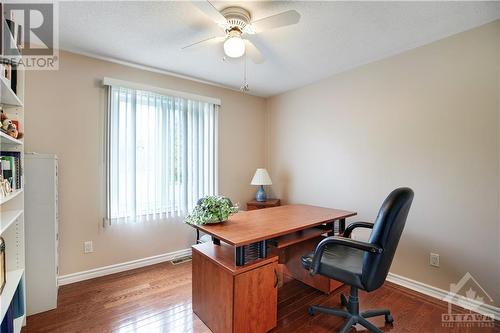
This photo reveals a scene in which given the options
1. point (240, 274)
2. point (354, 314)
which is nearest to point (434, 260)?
point (354, 314)

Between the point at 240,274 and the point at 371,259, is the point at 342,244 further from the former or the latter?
the point at 240,274

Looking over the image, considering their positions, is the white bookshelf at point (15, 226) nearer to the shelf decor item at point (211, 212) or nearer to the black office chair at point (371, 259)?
the shelf decor item at point (211, 212)

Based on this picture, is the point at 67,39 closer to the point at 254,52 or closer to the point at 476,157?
the point at 254,52

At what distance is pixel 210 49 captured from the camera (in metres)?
2.44

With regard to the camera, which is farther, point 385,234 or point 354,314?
point 354,314

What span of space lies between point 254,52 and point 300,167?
1.91 m

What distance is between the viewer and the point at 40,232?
1984mm

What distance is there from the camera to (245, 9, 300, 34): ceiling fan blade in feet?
5.02

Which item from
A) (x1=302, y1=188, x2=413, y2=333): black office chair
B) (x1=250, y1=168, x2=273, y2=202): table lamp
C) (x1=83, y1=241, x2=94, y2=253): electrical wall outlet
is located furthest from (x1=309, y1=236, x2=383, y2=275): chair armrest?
(x1=83, y1=241, x2=94, y2=253): electrical wall outlet

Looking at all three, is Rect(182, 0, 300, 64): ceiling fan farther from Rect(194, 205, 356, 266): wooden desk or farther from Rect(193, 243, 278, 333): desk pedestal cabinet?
Rect(193, 243, 278, 333): desk pedestal cabinet

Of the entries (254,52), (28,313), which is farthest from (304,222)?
(28,313)

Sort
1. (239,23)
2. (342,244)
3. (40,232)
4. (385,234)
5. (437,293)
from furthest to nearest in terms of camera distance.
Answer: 1. (437,293)
2. (40,232)
3. (239,23)
4. (342,244)
5. (385,234)

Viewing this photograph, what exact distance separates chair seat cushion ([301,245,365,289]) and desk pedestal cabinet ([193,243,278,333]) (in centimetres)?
36

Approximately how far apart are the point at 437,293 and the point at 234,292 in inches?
79.6
